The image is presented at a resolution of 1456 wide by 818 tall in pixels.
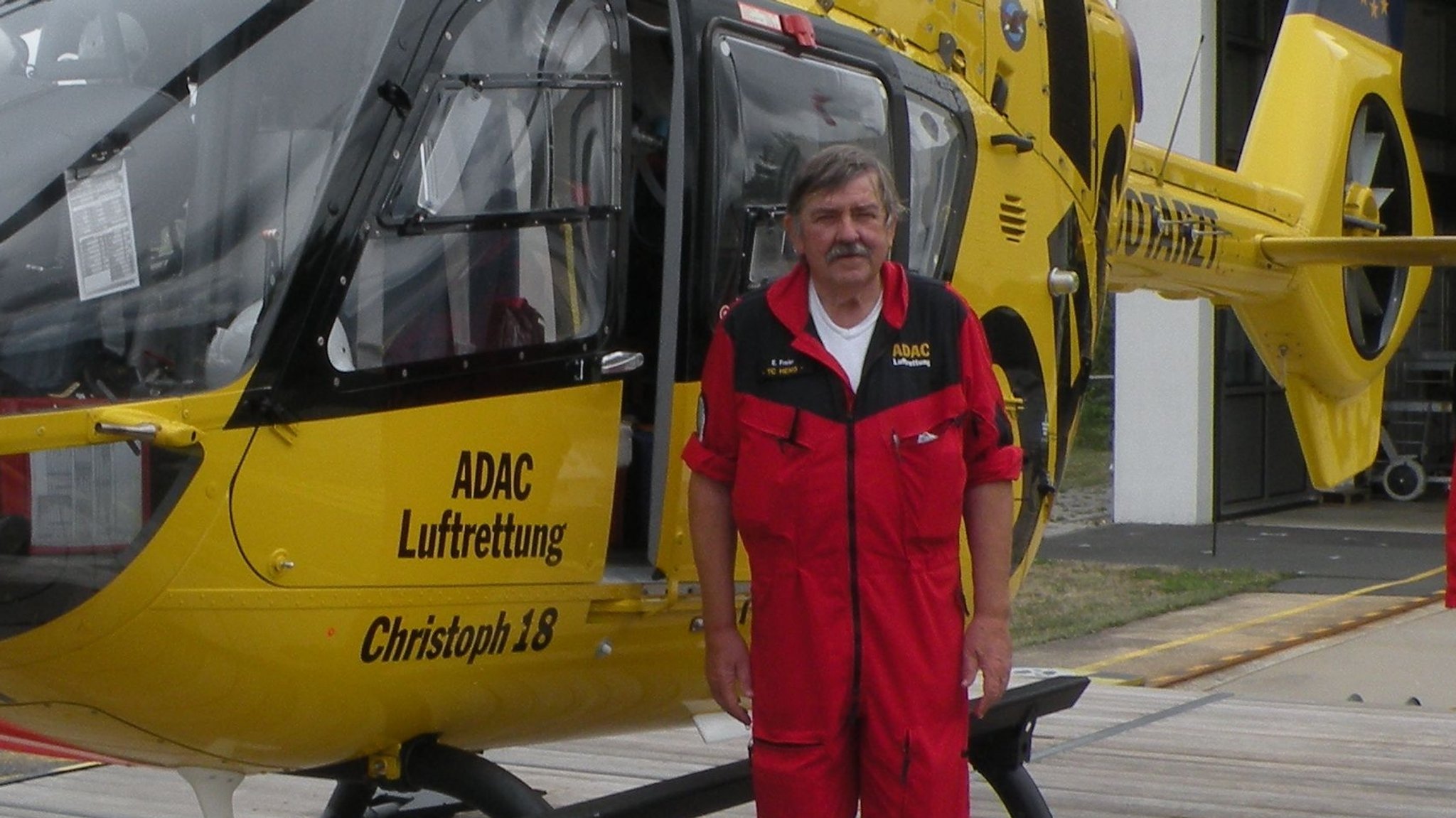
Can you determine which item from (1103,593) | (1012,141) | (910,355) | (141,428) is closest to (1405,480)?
(1103,593)

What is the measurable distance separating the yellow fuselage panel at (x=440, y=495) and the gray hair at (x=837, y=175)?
0.60m

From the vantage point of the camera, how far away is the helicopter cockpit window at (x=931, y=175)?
455 cm

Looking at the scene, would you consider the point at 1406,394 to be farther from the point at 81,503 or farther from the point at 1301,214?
the point at 81,503

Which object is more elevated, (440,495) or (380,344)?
(380,344)

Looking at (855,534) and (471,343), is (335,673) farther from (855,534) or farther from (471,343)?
(855,534)

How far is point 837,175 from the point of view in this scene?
10.8 feet

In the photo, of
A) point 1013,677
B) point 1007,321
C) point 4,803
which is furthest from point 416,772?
point 1013,677

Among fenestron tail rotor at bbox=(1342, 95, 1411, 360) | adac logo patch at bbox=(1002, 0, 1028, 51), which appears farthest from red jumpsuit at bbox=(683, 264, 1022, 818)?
fenestron tail rotor at bbox=(1342, 95, 1411, 360)

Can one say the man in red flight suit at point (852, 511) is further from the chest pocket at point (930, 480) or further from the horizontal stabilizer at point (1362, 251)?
the horizontal stabilizer at point (1362, 251)

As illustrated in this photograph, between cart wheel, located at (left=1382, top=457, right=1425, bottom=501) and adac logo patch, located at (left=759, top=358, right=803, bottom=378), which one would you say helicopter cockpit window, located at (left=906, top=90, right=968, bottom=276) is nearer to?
adac logo patch, located at (left=759, top=358, right=803, bottom=378)

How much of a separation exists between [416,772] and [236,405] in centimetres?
99

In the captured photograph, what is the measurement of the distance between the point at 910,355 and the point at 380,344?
0.93 metres

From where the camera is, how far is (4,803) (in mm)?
5902

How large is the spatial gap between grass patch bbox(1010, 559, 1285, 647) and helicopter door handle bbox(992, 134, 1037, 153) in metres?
5.72
